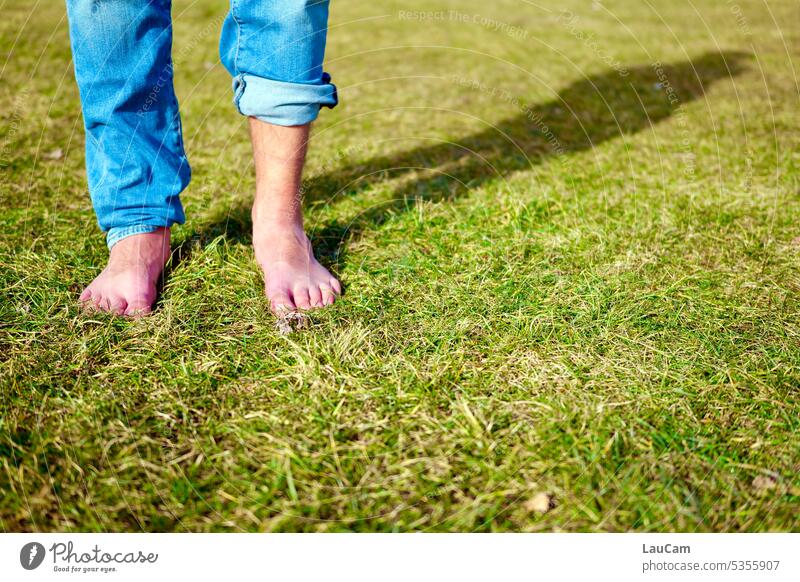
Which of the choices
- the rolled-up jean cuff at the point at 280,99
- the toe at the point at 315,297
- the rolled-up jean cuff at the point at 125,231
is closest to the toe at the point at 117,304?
the rolled-up jean cuff at the point at 125,231

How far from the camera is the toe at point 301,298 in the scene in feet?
5.24

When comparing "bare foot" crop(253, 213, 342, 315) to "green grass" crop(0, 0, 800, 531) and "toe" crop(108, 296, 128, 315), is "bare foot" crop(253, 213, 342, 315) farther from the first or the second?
"toe" crop(108, 296, 128, 315)

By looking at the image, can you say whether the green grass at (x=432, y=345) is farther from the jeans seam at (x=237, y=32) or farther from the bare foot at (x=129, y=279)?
the jeans seam at (x=237, y=32)

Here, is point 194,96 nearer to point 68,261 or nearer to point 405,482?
point 68,261

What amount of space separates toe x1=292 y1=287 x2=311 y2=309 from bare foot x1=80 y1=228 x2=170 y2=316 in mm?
366

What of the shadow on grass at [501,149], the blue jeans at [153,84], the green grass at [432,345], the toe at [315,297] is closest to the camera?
the green grass at [432,345]

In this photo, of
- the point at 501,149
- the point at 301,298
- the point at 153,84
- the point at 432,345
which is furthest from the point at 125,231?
the point at 501,149

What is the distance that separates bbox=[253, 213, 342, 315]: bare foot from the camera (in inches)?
63.0

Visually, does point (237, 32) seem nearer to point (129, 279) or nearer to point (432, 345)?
point (129, 279)

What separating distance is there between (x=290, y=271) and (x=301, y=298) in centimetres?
9

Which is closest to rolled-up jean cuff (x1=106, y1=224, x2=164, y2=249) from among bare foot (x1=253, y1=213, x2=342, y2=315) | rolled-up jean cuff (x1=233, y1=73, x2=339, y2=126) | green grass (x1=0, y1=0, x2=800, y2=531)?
green grass (x1=0, y1=0, x2=800, y2=531)
